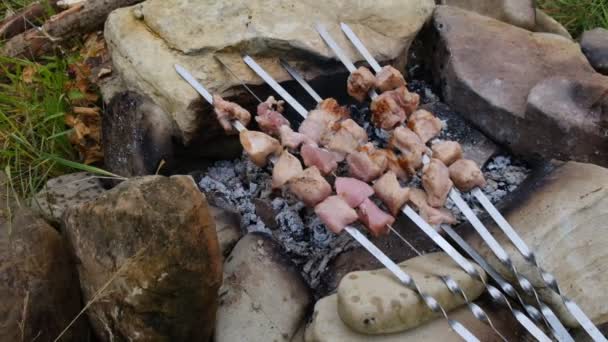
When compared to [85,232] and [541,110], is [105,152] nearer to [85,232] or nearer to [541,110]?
[85,232]

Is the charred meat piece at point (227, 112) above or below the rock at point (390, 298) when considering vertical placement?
above

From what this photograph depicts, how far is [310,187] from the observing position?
268 centimetres

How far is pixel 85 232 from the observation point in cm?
251

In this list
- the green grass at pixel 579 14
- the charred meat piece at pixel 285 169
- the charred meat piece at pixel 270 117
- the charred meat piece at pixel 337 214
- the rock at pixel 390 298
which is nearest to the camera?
the rock at pixel 390 298

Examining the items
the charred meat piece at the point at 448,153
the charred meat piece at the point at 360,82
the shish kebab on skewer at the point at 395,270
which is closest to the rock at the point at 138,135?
the shish kebab on skewer at the point at 395,270

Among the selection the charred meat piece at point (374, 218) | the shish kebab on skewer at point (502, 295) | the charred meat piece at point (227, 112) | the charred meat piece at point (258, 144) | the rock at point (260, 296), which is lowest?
the rock at point (260, 296)

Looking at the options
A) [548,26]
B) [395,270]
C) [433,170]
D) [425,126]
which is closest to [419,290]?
[395,270]

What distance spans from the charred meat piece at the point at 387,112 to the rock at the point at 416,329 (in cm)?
91

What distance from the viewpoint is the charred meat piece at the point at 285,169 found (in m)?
2.75

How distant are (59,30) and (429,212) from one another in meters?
2.81

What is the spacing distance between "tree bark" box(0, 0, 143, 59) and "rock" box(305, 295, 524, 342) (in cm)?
275

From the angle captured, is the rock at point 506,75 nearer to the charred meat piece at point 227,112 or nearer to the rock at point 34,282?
the charred meat piece at point 227,112

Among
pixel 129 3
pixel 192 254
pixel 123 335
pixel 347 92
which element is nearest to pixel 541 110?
pixel 347 92

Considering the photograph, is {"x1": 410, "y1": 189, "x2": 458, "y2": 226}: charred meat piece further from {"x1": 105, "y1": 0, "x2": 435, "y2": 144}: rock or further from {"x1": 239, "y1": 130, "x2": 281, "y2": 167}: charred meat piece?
{"x1": 105, "y1": 0, "x2": 435, "y2": 144}: rock
